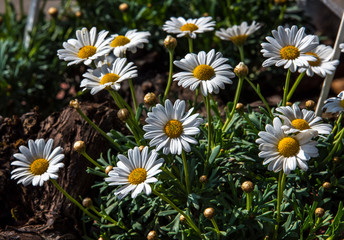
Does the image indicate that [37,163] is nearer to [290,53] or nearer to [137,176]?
[137,176]

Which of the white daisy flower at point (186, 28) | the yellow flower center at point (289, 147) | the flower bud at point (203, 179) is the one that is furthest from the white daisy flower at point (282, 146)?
the white daisy flower at point (186, 28)

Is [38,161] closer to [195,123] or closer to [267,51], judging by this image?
[195,123]

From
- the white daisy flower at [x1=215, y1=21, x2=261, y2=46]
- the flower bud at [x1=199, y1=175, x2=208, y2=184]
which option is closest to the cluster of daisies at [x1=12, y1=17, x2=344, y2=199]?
the flower bud at [x1=199, y1=175, x2=208, y2=184]

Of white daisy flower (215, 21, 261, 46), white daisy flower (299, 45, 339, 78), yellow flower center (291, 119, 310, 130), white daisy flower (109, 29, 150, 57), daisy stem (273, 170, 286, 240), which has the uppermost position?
white daisy flower (109, 29, 150, 57)

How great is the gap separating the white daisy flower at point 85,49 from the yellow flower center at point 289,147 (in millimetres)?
868

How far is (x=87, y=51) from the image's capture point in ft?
6.61

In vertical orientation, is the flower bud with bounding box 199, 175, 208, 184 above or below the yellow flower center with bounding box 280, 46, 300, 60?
below

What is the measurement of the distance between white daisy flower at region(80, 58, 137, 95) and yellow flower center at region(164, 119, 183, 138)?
0.89 ft

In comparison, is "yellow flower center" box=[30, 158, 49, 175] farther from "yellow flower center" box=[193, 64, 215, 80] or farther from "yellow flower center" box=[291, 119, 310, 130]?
"yellow flower center" box=[291, 119, 310, 130]

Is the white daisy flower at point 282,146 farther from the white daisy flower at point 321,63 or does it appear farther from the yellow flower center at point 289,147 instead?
the white daisy flower at point 321,63

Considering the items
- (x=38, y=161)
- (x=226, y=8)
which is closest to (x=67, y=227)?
(x=38, y=161)

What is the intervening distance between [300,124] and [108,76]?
0.80 meters

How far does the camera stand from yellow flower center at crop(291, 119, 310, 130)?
5.40ft

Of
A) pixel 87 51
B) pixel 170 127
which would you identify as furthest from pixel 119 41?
pixel 170 127
